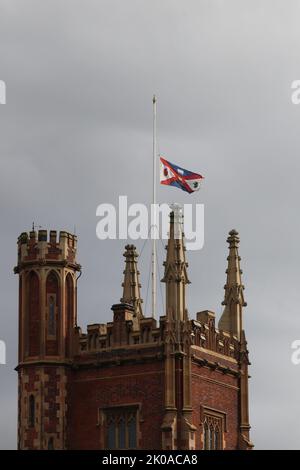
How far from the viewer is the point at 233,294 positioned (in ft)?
409

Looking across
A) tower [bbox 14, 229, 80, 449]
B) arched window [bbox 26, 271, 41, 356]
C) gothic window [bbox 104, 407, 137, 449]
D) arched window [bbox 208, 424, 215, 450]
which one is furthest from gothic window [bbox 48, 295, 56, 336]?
arched window [bbox 208, 424, 215, 450]

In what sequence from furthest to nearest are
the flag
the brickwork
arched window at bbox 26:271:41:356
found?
1. the flag
2. arched window at bbox 26:271:41:356
3. the brickwork

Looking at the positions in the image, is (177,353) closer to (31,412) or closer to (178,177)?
(31,412)

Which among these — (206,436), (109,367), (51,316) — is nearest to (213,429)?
(206,436)

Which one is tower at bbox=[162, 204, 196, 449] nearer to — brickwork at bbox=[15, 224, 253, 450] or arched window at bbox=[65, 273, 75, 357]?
brickwork at bbox=[15, 224, 253, 450]

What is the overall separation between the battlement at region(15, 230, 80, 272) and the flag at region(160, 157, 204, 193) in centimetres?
736

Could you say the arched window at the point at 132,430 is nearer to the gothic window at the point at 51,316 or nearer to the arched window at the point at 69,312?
the arched window at the point at 69,312

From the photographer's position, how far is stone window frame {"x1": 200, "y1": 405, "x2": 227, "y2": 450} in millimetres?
117688

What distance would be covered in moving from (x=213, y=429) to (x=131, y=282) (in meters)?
13.1

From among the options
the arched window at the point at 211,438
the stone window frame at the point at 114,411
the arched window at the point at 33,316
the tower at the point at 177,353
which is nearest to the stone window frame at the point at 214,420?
the arched window at the point at 211,438

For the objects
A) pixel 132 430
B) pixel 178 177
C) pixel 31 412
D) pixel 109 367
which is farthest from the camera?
pixel 178 177

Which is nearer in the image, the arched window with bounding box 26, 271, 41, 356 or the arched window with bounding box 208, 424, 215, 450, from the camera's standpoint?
the arched window with bounding box 26, 271, 41, 356

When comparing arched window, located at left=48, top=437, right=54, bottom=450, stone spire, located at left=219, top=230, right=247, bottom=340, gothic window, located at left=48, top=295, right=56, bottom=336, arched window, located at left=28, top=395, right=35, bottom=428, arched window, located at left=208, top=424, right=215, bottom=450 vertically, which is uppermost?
stone spire, located at left=219, top=230, right=247, bottom=340

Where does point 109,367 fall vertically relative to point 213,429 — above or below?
above
